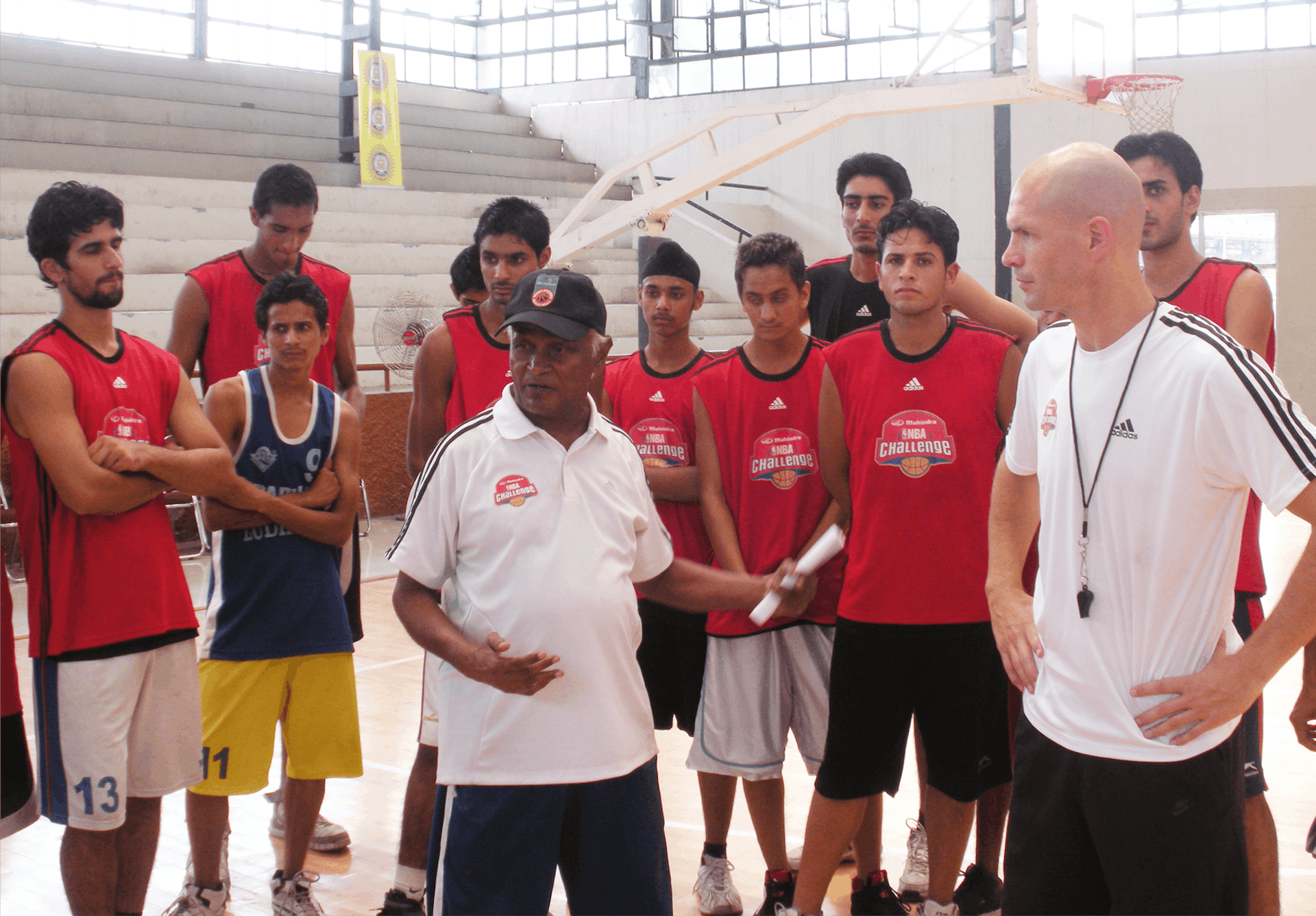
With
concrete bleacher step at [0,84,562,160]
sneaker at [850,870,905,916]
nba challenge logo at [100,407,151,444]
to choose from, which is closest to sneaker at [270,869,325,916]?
nba challenge logo at [100,407,151,444]

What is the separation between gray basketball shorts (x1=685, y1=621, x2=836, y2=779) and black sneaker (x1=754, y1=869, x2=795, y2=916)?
0.87 ft

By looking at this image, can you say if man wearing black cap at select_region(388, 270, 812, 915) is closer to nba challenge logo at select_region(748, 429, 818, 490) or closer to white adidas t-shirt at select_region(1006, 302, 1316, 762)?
white adidas t-shirt at select_region(1006, 302, 1316, 762)

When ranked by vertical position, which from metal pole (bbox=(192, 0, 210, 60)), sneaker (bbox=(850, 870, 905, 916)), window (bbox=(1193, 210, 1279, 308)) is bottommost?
sneaker (bbox=(850, 870, 905, 916))

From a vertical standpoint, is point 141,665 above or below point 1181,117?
below

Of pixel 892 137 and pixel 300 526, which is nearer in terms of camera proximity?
pixel 300 526

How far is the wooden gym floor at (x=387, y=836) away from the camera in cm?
358

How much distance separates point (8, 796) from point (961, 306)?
2.77 m

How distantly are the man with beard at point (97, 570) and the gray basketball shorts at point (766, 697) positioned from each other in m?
→ 1.38

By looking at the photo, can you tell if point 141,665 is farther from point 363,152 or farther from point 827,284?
point 363,152

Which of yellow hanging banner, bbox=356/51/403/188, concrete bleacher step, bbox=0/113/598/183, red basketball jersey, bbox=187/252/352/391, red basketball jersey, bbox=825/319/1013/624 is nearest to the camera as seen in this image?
red basketball jersey, bbox=825/319/1013/624

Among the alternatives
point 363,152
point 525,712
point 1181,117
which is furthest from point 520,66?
point 525,712

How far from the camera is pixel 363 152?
15562mm

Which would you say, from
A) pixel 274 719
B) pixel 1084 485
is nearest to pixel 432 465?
pixel 1084 485

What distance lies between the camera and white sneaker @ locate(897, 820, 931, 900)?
3.55 m
